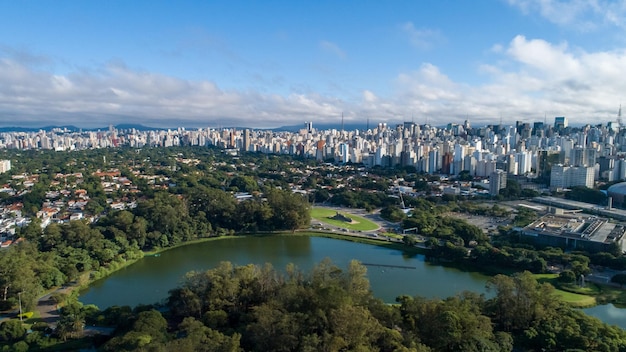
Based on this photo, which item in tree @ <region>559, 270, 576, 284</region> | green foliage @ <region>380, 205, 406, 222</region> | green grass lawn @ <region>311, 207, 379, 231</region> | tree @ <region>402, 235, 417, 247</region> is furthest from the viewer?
green foliage @ <region>380, 205, 406, 222</region>

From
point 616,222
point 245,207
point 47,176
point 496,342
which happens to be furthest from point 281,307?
point 47,176

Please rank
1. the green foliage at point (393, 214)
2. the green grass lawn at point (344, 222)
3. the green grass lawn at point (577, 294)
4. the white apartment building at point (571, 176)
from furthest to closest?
the white apartment building at point (571, 176)
the green foliage at point (393, 214)
the green grass lawn at point (344, 222)
the green grass lawn at point (577, 294)

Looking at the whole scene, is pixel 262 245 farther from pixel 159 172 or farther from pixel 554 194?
pixel 159 172

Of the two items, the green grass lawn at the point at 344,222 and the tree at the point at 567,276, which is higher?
the tree at the point at 567,276

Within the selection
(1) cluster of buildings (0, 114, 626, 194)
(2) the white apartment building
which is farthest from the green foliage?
(2) the white apartment building

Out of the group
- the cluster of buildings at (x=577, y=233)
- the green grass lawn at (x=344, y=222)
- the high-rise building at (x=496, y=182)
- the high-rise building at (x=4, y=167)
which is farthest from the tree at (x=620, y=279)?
the high-rise building at (x=4, y=167)

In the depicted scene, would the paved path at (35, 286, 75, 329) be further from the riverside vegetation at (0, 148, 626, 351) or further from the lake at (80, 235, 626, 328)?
the lake at (80, 235, 626, 328)

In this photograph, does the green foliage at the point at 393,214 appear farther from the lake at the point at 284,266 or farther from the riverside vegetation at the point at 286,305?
the lake at the point at 284,266
